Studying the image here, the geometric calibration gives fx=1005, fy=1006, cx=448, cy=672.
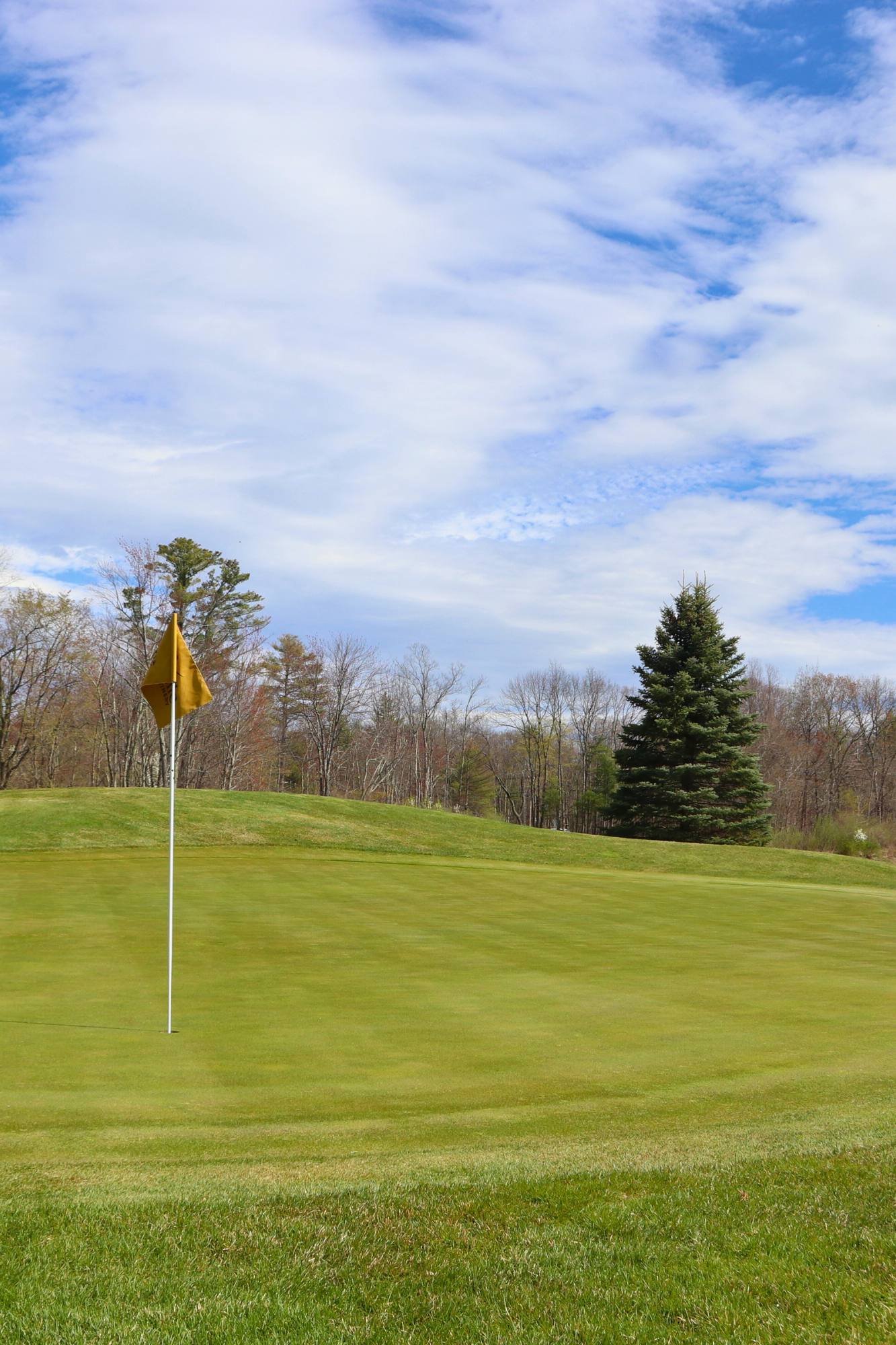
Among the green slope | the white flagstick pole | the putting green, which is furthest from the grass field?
the green slope

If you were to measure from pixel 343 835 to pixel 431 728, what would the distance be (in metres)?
51.3

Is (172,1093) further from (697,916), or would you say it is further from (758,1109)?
(697,916)

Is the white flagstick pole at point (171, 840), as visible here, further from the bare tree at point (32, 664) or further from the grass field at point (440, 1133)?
the bare tree at point (32, 664)

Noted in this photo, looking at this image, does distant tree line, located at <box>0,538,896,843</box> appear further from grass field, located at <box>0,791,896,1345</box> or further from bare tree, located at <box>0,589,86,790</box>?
grass field, located at <box>0,791,896,1345</box>

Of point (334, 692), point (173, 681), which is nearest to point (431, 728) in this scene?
point (334, 692)

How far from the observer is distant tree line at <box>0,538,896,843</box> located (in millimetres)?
45500

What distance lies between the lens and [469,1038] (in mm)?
8523

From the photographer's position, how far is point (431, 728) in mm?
82000

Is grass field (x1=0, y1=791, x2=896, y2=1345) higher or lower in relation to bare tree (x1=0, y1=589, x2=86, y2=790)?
lower

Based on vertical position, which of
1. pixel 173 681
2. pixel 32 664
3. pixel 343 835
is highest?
pixel 32 664

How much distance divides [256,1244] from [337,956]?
325 inches

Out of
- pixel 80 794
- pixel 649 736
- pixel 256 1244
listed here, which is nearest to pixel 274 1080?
pixel 256 1244

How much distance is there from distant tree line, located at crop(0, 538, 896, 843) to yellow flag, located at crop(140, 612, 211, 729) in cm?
3575

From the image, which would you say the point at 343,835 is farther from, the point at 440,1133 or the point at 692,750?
the point at 440,1133
